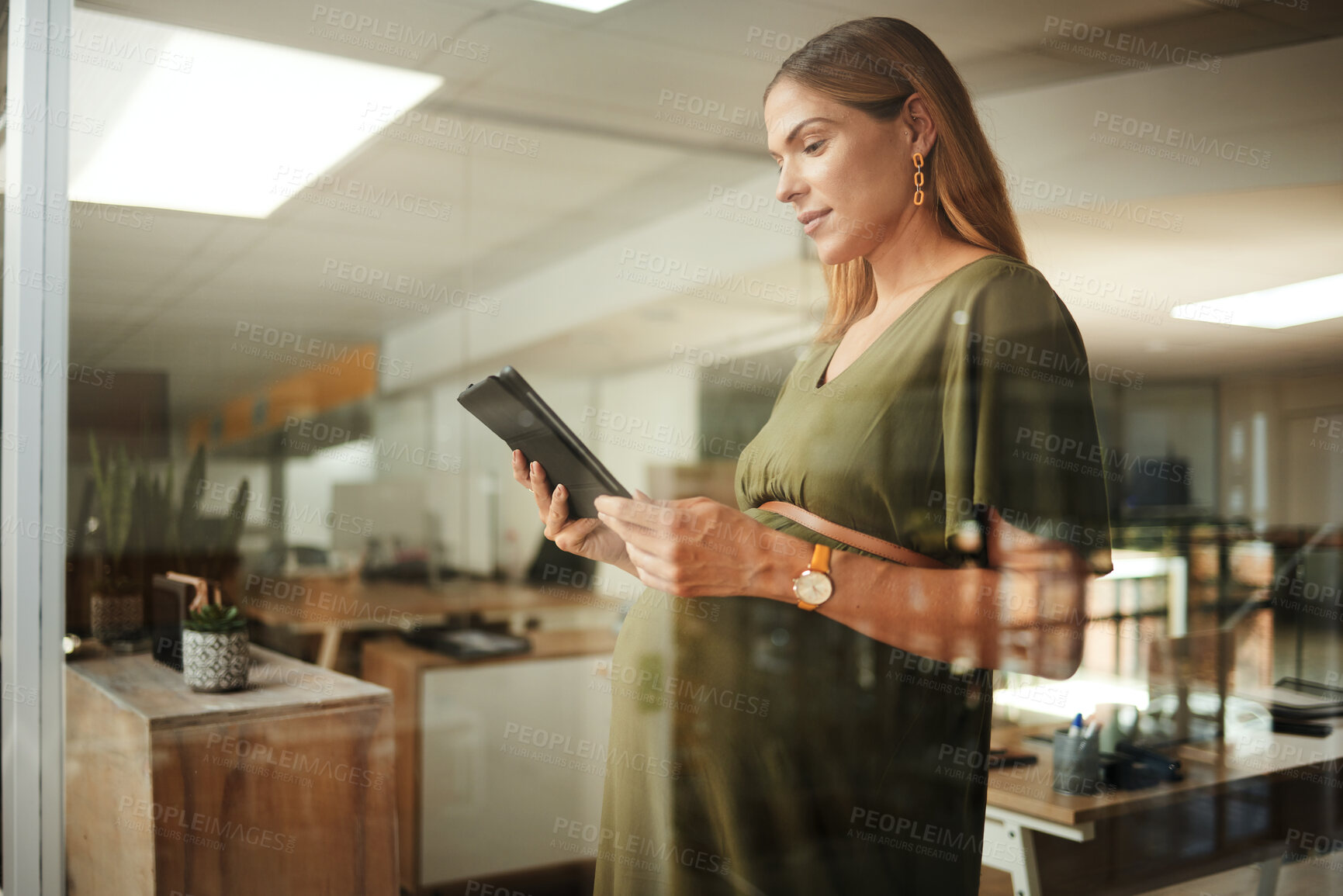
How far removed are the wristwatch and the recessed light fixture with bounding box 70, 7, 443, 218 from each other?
1.30 metres

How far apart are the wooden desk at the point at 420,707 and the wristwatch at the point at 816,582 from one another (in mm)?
781

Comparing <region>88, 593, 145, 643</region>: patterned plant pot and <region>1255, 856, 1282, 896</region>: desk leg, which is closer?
<region>1255, 856, 1282, 896</region>: desk leg

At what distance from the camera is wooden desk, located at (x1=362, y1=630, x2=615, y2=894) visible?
6.08ft

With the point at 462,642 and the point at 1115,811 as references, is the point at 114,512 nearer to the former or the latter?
the point at 462,642

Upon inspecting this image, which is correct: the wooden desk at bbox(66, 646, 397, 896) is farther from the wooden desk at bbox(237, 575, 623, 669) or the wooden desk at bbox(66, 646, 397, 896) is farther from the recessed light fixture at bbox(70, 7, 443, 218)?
the recessed light fixture at bbox(70, 7, 443, 218)

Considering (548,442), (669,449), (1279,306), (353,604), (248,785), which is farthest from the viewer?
(353,604)

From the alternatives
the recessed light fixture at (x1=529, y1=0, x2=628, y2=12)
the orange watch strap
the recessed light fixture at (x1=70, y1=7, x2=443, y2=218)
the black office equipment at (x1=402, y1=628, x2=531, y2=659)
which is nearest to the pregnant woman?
the orange watch strap

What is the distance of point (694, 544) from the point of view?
1.21m

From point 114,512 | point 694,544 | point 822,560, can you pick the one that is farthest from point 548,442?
point 114,512

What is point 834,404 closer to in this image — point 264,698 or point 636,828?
point 636,828

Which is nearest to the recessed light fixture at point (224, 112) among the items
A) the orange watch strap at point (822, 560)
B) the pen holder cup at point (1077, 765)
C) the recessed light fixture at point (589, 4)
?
the recessed light fixture at point (589, 4)

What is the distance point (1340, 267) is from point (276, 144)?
186 cm

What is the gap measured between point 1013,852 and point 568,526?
0.73 m

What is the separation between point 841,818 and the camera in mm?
1184
